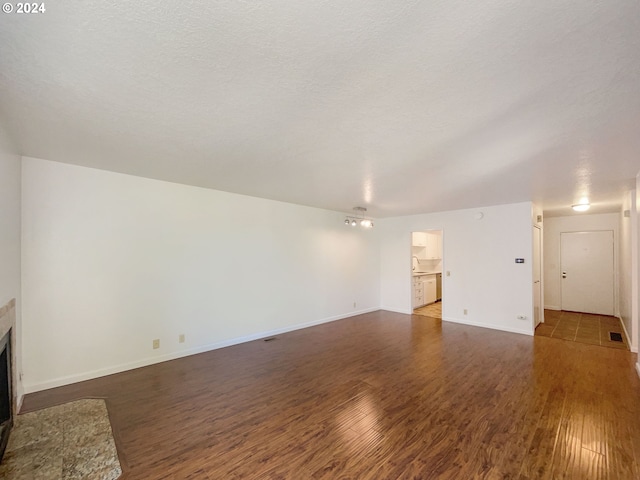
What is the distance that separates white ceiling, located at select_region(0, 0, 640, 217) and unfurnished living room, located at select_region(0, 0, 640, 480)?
14 mm

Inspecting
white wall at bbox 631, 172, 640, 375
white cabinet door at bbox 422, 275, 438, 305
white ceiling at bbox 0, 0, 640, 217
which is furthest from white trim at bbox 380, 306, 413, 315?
white ceiling at bbox 0, 0, 640, 217

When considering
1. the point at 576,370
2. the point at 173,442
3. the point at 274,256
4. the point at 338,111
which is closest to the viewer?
the point at 338,111

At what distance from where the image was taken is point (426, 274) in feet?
25.7

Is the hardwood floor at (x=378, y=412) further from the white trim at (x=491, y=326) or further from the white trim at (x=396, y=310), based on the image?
the white trim at (x=396, y=310)

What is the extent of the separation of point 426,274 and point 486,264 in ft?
7.59

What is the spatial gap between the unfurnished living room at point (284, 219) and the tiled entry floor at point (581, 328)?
71 mm

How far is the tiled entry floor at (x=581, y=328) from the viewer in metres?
4.76

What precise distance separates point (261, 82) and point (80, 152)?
2.46m

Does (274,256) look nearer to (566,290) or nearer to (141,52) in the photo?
(141,52)

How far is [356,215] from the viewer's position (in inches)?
266

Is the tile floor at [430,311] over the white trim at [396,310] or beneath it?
beneath

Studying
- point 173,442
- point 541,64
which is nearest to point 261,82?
point 541,64

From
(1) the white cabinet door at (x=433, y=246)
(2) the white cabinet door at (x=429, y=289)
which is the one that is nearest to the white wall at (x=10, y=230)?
(2) the white cabinet door at (x=429, y=289)

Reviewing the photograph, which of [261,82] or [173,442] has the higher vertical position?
[261,82]
